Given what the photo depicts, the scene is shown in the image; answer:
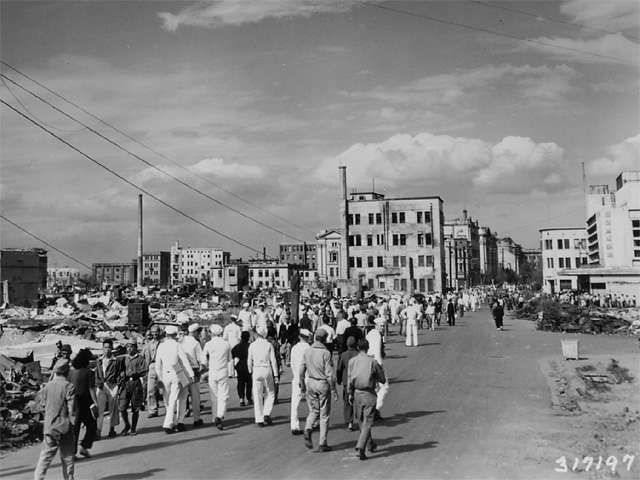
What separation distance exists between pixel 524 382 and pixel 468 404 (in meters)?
3.77

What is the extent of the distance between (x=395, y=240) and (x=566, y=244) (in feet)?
81.4

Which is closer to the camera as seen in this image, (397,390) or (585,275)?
(397,390)

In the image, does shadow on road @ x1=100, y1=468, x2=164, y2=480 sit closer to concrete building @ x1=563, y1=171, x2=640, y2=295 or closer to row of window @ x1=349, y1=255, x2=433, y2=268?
concrete building @ x1=563, y1=171, x2=640, y2=295

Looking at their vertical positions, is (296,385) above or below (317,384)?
below

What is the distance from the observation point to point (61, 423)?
7.82m

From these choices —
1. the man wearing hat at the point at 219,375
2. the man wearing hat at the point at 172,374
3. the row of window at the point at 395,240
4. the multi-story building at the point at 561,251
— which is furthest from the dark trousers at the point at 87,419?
the multi-story building at the point at 561,251

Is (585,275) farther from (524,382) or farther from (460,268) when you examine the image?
(460,268)

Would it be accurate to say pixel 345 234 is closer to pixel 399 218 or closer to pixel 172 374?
pixel 399 218

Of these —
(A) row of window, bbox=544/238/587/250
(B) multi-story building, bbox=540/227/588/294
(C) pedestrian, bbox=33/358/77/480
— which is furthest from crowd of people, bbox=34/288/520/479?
(A) row of window, bbox=544/238/587/250

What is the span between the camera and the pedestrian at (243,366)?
13.0 metres

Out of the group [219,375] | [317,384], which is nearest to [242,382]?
[219,375]

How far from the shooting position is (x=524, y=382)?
1596cm

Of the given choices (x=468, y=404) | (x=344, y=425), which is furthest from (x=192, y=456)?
(x=468, y=404)

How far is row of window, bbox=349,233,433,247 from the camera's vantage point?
7688 cm
